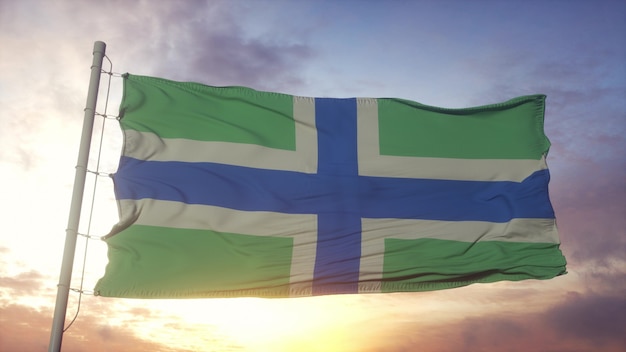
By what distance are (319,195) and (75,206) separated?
3458 millimetres

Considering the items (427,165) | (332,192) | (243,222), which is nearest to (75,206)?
(243,222)

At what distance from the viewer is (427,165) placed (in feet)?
35.1

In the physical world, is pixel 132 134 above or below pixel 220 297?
above

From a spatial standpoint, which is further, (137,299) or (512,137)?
(512,137)

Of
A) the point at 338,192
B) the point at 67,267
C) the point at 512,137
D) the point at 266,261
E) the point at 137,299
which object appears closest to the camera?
the point at 67,267

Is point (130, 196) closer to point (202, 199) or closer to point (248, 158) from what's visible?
point (202, 199)

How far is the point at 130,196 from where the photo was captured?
9281 mm

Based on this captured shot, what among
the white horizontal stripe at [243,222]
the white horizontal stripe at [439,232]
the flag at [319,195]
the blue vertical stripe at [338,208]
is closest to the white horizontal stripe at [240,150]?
the flag at [319,195]

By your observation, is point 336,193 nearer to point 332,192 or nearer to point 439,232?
point 332,192

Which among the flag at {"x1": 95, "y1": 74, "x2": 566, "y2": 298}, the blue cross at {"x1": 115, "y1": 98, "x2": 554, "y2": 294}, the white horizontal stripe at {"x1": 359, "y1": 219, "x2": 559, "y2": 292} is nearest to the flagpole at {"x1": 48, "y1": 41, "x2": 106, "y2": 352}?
the flag at {"x1": 95, "y1": 74, "x2": 566, "y2": 298}

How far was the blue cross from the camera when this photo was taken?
967cm

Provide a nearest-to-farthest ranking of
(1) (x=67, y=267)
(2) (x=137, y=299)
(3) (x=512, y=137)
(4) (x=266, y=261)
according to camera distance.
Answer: (1) (x=67, y=267) < (2) (x=137, y=299) < (4) (x=266, y=261) < (3) (x=512, y=137)

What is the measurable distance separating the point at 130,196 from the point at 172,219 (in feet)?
2.10

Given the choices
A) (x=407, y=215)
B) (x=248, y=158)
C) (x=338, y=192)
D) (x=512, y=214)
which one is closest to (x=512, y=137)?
(x=512, y=214)
